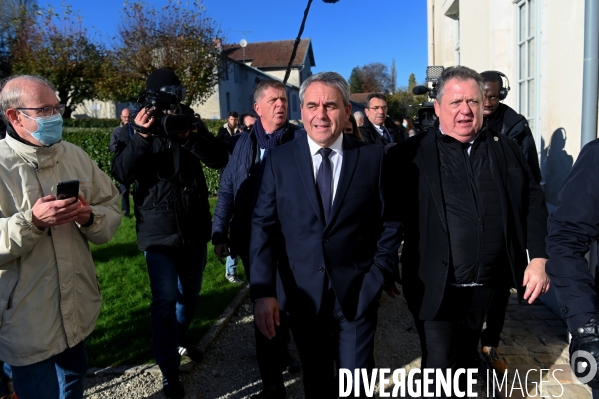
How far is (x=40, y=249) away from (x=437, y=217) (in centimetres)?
217

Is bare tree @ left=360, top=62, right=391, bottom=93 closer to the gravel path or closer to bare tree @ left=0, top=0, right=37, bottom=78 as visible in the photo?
bare tree @ left=0, top=0, right=37, bottom=78

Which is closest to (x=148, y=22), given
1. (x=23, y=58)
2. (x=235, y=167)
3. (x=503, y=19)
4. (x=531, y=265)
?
(x=23, y=58)

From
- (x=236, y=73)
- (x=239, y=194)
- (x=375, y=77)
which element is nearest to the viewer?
(x=239, y=194)

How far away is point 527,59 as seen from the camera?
20.7 ft

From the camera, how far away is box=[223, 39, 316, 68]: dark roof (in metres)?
51.5

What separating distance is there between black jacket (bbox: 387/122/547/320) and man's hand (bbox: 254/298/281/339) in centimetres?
88

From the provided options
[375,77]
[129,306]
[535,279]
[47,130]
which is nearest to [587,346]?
Answer: [535,279]

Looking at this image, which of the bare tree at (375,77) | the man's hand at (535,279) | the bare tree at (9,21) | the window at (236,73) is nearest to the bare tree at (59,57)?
the bare tree at (9,21)

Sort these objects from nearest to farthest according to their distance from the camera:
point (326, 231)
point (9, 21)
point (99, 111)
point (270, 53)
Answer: point (326, 231), point (9, 21), point (99, 111), point (270, 53)

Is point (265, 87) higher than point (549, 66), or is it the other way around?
point (549, 66)

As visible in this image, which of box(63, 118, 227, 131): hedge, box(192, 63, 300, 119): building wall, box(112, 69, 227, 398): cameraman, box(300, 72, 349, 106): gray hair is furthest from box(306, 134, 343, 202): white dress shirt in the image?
box(192, 63, 300, 119): building wall

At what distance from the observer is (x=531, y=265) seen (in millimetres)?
2863

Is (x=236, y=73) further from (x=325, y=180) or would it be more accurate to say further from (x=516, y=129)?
(x=325, y=180)

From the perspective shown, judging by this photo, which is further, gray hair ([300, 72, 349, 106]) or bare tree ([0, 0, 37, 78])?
bare tree ([0, 0, 37, 78])
